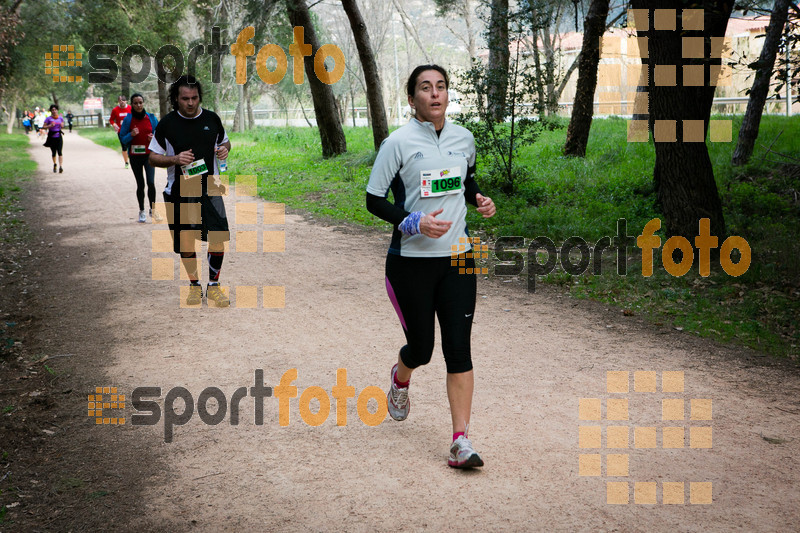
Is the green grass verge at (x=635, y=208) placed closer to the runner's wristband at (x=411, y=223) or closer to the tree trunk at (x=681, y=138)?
the tree trunk at (x=681, y=138)

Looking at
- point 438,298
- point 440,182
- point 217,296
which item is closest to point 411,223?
point 440,182

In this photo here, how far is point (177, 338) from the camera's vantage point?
282 inches

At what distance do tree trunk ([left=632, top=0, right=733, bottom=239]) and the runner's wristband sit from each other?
648cm

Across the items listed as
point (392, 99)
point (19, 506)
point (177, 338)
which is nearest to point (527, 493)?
point (19, 506)

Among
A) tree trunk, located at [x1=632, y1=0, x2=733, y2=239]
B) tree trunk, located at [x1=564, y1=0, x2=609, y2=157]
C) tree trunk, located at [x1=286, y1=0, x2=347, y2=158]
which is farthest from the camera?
tree trunk, located at [x1=286, y1=0, x2=347, y2=158]

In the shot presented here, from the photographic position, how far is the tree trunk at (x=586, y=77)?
16828 millimetres

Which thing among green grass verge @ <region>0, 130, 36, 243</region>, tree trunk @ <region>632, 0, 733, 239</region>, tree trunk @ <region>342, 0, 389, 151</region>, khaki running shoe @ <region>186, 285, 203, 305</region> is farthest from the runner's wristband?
tree trunk @ <region>342, 0, 389, 151</region>

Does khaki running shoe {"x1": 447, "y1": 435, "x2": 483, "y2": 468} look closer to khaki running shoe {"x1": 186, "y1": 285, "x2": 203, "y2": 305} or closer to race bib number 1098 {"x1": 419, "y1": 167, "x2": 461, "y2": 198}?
race bib number 1098 {"x1": 419, "y1": 167, "x2": 461, "y2": 198}

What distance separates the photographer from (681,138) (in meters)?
9.52

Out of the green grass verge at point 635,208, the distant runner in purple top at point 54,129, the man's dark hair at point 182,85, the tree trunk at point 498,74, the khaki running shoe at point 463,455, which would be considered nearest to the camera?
the khaki running shoe at point 463,455

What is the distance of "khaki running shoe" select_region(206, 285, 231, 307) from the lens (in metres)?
8.28

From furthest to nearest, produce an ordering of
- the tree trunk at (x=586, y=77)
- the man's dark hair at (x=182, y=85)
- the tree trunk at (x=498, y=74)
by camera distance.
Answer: the tree trunk at (x=586, y=77) < the tree trunk at (x=498, y=74) < the man's dark hair at (x=182, y=85)

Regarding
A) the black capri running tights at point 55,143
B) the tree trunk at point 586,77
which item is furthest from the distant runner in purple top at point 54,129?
the tree trunk at point 586,77

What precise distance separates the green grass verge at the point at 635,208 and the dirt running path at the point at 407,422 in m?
0.73
